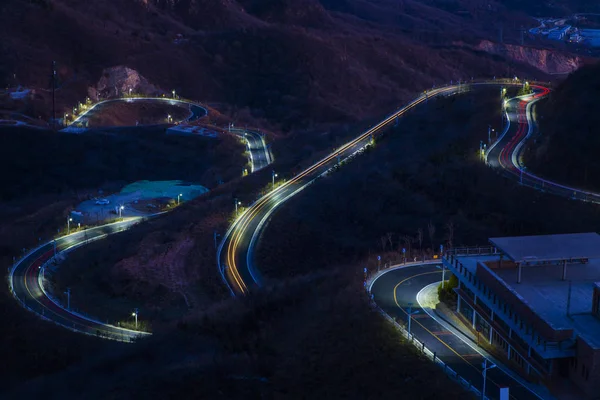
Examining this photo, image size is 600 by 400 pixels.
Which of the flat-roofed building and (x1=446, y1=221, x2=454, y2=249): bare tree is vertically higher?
the flat-roofed building

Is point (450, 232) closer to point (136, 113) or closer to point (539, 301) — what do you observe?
point (539, 301)

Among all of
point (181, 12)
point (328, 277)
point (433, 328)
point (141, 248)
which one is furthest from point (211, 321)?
point (181, 12)

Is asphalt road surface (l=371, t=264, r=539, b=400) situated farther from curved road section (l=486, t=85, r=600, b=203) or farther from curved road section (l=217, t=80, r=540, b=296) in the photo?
curved road section (l=486, t=85, r=600, b=203)

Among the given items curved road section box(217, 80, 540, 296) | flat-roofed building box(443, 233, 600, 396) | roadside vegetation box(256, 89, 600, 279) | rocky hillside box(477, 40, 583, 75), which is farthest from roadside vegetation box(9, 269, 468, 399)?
rocky hillside box(477, 40, 583, 75)

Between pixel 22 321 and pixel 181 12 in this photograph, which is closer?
pixel 22 321

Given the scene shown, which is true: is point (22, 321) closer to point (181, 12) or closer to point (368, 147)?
point (368, 147)

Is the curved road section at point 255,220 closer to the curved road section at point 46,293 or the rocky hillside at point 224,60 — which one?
the curved road section at point 46,293
